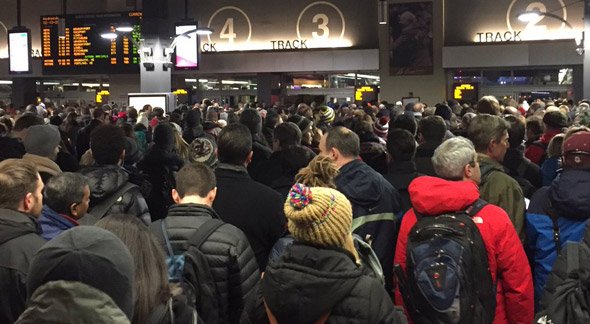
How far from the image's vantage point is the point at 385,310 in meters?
2.55

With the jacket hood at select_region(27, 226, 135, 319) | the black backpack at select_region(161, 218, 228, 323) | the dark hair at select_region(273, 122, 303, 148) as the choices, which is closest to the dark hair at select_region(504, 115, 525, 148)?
the dark hair at select_region(273, 122, 303, 148)

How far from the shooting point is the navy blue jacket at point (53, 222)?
375 centimetres

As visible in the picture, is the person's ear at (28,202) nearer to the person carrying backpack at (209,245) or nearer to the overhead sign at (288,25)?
the person carrying backpack at (209,245)

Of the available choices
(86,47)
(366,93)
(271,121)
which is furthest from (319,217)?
(366,93)

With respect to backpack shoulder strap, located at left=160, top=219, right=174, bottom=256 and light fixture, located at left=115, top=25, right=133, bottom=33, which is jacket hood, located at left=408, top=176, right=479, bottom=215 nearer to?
backpack shoulder strap, located at left=160, top=219, right=174, bottom=256

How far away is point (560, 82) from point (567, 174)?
70.8 feet

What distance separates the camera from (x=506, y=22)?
21906mm

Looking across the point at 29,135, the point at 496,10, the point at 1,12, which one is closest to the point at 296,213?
the point at 29,135

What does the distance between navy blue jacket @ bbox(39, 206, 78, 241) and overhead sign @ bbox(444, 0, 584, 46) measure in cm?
1960

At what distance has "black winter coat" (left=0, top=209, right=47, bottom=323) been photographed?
3.12 meters

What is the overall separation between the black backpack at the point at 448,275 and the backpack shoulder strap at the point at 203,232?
947 mm

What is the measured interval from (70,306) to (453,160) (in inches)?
108

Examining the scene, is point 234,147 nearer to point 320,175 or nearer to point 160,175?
point 320,175

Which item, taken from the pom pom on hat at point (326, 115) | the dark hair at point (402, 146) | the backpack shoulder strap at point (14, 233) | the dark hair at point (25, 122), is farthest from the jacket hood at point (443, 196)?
the pom pom on hat at point (326, 115)
